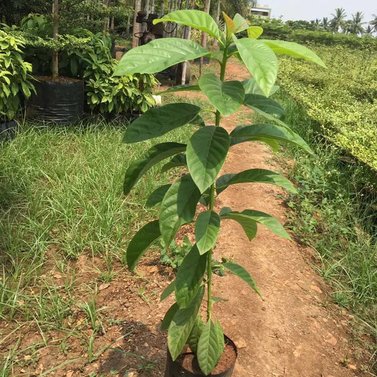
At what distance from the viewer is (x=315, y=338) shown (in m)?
2.46

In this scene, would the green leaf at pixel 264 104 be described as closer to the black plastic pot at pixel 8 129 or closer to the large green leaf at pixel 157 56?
the large green leaf at pixel 157 56

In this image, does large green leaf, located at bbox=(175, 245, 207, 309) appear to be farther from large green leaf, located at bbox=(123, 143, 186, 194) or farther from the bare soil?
the bare soil

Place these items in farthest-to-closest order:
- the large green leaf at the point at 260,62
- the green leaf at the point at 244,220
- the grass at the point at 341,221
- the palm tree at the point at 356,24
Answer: the palm tree at the point at 356,24 → the grass at the point at 341,221 → the green leaf at the point at 244,220 → the large green leaf at the point at 260,62

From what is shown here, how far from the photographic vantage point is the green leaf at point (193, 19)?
120 centimetres

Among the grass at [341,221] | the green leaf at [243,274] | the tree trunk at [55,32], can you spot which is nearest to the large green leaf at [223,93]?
the green leaf at [243,274]

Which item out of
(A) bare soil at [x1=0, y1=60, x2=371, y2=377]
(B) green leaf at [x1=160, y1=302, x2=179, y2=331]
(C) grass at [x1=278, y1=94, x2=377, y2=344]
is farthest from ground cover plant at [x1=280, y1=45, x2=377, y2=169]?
(B) green leaf at [x1=160, y1=302, x2=179, y2=331]

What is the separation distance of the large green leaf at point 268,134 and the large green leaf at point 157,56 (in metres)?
0.32

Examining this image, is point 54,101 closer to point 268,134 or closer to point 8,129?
point 8,129

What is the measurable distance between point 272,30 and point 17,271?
38364 mm

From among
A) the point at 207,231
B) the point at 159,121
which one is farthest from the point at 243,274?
the point at 159,121

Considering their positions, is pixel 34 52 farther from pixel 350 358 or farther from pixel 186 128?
pixel 350 358

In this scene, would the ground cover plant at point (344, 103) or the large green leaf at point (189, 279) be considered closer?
the large green leaf at point (189, 279)

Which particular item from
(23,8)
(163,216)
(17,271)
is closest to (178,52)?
(163,216)

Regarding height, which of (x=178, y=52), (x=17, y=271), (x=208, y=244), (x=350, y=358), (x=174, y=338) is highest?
(x=178, y=52)
